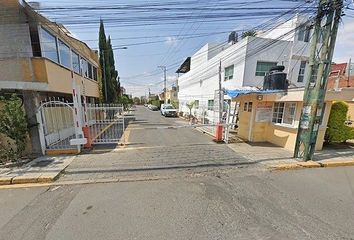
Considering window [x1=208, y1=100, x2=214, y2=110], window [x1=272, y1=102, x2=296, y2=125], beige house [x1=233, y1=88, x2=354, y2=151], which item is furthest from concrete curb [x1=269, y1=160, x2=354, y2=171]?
window [x1=208, y1=100, x2=214, y2=110]

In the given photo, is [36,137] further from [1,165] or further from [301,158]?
[301,158]

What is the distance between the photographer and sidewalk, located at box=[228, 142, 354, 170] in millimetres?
6223

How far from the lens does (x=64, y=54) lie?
374 inches

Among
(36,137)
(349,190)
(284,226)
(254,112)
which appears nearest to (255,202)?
(284,226)

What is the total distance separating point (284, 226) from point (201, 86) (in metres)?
18.9

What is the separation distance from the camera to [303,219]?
341cm

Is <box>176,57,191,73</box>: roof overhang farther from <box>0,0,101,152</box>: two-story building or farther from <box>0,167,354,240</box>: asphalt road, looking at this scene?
<box>0,167,354,240</box>: asphalt road

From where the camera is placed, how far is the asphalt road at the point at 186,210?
304cm

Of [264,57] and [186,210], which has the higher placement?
[264,57]

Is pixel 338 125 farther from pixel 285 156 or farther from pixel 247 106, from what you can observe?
pixel 247 106

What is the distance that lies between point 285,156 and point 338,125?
3652 millimetres

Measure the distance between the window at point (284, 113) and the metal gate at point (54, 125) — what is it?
8.82m

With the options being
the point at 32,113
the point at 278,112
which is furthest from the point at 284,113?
the point at 32,113

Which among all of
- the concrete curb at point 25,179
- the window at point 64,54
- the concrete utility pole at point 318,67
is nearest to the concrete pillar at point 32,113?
the concrete curb at point 25,179
